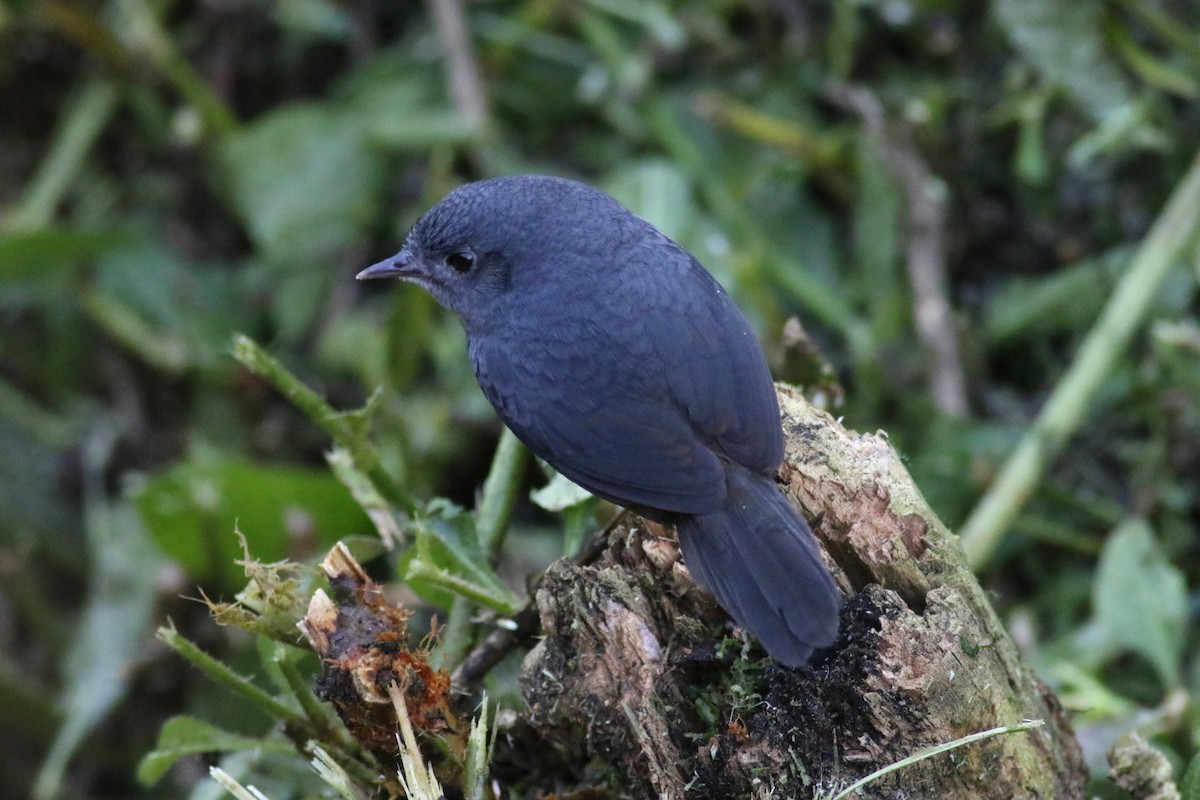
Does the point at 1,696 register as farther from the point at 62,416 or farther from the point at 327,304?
the point at 327,304

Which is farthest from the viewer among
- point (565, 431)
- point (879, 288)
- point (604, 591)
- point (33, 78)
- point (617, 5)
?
point (33, 78)

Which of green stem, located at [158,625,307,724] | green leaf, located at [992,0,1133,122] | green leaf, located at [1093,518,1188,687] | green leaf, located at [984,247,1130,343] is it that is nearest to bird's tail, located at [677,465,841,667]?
green stem, located at [158,625,307,724]

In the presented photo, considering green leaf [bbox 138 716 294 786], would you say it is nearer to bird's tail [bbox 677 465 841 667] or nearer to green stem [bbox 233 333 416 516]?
green stem [bbox 233 333 416 516]

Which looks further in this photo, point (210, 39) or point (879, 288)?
point (210, 39)

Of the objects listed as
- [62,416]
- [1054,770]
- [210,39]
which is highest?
[210,39]

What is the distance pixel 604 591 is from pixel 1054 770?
0.68 m

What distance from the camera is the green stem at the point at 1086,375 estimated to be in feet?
9.78

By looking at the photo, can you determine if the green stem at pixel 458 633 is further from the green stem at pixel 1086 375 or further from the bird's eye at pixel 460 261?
the green stem at pixel 1086 375

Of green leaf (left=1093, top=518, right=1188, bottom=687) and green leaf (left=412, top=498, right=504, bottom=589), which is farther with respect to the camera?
green leaf (left=1093, top=518, right=1188, bottom=687)

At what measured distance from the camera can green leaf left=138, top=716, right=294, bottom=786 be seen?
6.22 feet

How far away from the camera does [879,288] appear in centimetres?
384

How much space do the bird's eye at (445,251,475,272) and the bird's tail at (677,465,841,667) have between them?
76 cm

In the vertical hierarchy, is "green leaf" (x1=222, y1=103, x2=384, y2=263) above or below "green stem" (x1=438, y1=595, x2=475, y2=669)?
above

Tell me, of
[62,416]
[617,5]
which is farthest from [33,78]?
[617,5]
